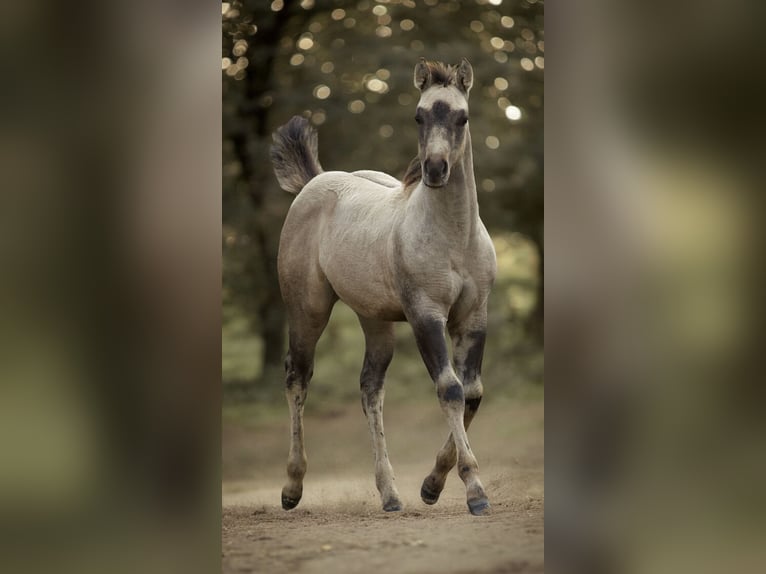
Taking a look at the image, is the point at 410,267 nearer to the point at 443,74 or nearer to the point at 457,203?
the point at 457,203

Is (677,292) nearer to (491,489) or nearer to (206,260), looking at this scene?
(206,260)

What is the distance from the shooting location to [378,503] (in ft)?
19.6

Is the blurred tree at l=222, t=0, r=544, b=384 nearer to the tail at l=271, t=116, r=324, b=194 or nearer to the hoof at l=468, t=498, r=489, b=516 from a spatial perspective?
the tail at l=271, t=116, r=324, b=194

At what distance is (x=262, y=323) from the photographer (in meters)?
7.45

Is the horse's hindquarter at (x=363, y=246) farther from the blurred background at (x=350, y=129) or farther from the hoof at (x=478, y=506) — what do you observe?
the blurred background at (x=350, y=129)

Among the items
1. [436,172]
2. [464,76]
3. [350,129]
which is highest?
[350,129]

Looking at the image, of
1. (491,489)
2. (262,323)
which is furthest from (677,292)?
(262,323)

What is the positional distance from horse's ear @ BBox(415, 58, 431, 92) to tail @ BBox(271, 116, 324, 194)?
1.54 m

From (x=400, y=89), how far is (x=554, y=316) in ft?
16.1

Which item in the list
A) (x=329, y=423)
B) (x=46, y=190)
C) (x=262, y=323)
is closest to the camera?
(x=46, y=190)

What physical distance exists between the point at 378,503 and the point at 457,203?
7.23 ft

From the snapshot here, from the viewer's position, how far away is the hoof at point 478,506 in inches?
186

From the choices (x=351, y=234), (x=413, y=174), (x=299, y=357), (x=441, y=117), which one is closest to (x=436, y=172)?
(x=441, y=117)

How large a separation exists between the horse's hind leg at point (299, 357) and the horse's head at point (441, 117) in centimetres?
149
